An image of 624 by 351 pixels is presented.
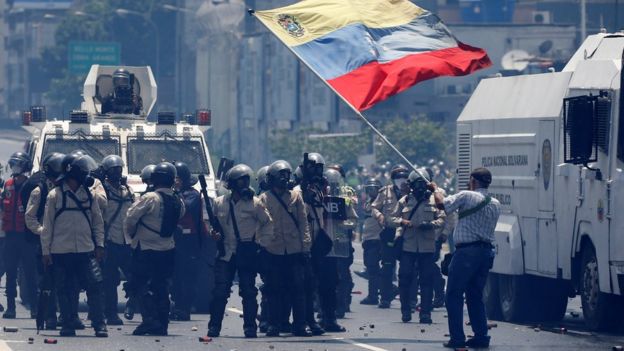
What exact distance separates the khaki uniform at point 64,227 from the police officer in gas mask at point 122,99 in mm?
7417

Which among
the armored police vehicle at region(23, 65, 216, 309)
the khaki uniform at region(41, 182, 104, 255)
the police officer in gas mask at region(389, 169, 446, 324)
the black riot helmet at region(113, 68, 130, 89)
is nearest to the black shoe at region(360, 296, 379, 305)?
the armored police vehicle at region(23, 65, 216, 309)

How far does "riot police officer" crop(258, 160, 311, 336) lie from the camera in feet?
58.7

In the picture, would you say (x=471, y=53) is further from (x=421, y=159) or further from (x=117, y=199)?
(x=421, y=159)

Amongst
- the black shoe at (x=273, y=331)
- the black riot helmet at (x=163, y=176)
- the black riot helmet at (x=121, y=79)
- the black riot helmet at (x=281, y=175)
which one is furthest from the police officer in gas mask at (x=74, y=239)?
the black riot helmet at (x=121, y=79)

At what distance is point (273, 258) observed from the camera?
18.0 meters

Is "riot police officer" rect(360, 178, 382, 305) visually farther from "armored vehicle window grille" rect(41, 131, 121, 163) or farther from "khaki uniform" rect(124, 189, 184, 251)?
"khaki uniform" rect(124, 189, 184, 251)

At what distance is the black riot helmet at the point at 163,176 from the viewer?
59.5 feet

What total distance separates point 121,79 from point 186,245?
4615mm

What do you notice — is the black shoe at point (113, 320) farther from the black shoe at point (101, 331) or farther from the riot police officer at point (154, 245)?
the black shoe at point (101, 331)

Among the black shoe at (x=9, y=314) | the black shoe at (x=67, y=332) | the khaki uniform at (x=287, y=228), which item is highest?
the khaki uniform at (x=287, y=228)

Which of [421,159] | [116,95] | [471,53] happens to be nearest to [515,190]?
[471,53]

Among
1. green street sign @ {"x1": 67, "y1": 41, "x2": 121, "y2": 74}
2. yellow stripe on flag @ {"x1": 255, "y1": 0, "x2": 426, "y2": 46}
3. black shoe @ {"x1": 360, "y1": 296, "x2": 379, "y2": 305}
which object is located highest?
green street sign @ {"x1": 67, "y1": 41, "x2": 121, "y2": 74}

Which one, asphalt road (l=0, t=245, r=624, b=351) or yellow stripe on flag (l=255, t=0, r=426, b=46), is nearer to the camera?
asphalt road (l=0, t=245, r=624, b=351)

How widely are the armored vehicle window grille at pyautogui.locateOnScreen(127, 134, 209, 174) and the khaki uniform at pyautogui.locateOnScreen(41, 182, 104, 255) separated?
538 centimetres
